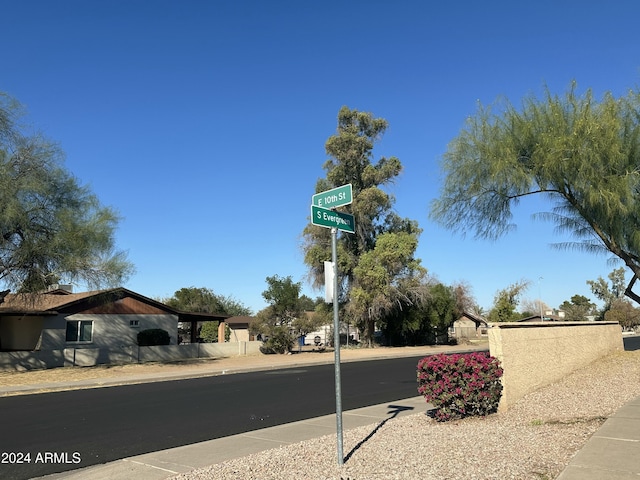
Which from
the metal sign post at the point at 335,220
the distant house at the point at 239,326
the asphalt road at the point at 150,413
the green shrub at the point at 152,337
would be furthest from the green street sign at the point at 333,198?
the distant house at the point at 239,326

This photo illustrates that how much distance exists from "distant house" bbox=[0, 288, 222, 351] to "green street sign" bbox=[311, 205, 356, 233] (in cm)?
2496

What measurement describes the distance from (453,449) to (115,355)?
27.8 meters

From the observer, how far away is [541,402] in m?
9.76

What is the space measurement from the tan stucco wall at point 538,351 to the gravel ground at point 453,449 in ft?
1.56

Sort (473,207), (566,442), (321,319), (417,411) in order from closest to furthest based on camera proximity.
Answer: (566,442), (417,411), (473,207), (321,319)

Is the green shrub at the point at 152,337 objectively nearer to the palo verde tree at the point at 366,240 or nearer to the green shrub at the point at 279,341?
the green shrub at the point at 279,341

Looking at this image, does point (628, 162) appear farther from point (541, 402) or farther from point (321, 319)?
point (321, 319)

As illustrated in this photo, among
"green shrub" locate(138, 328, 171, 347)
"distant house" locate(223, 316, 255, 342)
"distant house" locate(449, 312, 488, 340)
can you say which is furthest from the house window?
"distant house" locate(449, 312, 488, 340)

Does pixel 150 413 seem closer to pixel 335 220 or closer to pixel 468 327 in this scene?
pixel 335 220

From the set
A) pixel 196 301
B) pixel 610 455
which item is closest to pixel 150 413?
pixel 610 455

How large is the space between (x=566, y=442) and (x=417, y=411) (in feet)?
14.5

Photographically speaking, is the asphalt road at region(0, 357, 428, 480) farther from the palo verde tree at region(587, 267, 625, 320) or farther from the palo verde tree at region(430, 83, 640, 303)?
the palo verde tree at region(587, 267, 625, 320)

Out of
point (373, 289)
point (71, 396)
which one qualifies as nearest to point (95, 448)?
point (71, 396)

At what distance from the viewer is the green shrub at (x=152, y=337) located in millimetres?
33781
